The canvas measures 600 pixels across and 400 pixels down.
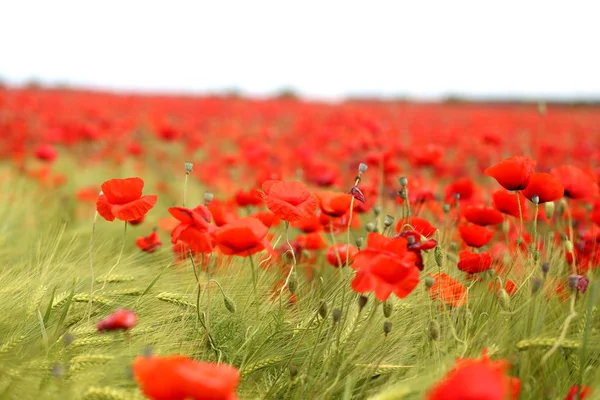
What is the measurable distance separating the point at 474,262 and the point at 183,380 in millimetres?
757

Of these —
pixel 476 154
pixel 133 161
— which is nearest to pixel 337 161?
pixel 476 154

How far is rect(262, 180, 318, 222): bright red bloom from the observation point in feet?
3.78

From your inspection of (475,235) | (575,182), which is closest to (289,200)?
(475,235)

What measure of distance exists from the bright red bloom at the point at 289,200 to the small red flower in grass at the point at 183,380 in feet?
1.60

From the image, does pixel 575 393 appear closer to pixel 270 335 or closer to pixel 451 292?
pixel 451 292

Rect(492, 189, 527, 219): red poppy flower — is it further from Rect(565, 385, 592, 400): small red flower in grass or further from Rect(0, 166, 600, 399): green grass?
Rect(565, 385, 592, 400): small red flower in grass

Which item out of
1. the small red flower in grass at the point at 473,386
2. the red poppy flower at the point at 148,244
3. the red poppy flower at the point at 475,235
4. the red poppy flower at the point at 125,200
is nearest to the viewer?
the small red flower in grass at the point at 473,386

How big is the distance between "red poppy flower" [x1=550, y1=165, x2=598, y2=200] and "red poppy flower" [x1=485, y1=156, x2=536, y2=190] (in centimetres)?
30

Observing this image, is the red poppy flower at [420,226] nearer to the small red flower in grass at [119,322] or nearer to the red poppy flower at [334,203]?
the red poppy flower at [334,203]

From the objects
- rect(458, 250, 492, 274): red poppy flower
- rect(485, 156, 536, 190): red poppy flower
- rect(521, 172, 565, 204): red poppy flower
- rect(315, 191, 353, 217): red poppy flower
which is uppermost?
rect(485, 156, 536, 190): red poppy flower

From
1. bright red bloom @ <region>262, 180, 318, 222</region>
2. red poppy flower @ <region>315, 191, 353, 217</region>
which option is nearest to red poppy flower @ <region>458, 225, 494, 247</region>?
red poppy flower @ <region>315, 191, 353, 217</region>

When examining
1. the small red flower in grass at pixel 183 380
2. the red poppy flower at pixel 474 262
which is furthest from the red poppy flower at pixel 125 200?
the red poppy flower at pixel 474 262

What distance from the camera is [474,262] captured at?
1261 mm

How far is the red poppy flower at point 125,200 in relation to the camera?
3.74 feet
